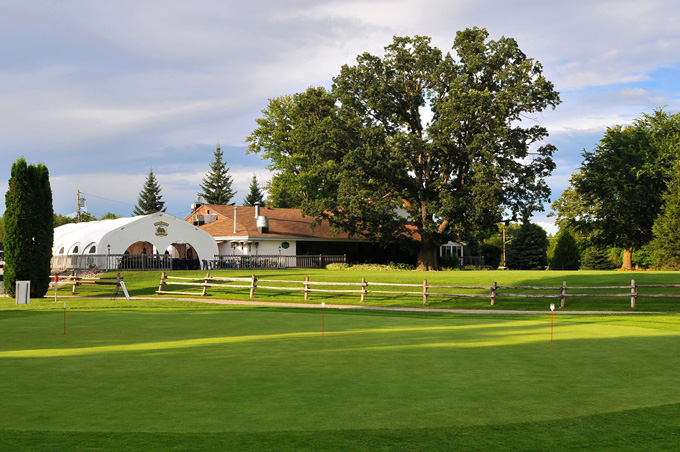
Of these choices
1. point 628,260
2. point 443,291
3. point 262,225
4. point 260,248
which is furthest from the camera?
point 628,260

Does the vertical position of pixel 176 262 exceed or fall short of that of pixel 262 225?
it falls short

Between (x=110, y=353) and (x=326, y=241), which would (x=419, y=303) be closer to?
(x=110, y=353)

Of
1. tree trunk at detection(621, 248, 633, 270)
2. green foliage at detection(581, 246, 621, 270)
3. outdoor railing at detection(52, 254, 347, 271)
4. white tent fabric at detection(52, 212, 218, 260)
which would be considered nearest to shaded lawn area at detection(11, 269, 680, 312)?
outdoor railing at detection(52, 254, 347, 271)

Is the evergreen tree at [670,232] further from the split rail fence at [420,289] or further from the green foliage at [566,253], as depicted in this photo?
the split rail fence at [420,289]

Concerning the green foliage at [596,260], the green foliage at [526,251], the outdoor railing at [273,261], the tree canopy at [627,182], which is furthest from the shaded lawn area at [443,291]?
the green foliage at [526,251]

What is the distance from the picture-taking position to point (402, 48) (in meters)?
51.2

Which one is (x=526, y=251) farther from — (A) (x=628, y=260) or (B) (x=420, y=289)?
(B) (x=420, y=289)

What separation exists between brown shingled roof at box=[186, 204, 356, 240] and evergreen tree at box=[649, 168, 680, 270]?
89.5 feet

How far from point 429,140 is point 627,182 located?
2035 centimetres

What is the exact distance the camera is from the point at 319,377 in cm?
891

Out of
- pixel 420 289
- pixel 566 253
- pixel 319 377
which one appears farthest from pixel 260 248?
pixel 319 377

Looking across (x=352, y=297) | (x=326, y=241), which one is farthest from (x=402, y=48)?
(x=352, y=297)

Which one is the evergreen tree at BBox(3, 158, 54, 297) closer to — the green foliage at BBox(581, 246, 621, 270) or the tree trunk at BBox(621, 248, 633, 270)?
the tree trunk at BBox(621, 248, 633, 270)

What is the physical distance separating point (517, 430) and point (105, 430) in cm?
434
